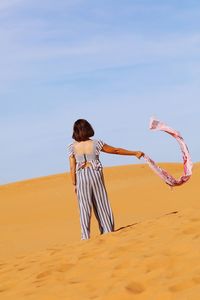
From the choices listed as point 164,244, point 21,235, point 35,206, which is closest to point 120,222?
point 21,235

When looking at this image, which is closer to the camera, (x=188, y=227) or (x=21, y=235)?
(x=188, y=227)

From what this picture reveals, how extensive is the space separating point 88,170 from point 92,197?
0.37 meters

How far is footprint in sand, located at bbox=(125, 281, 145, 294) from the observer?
507 cm

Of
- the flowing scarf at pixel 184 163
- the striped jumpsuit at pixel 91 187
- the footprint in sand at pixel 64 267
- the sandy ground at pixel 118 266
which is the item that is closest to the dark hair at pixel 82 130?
the striped jumpsuit at pixel 91 187

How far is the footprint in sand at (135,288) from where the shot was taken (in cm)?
507

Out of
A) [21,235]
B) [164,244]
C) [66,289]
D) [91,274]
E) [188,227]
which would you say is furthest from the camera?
[21,235]

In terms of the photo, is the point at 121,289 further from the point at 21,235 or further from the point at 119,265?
the point at 21,235

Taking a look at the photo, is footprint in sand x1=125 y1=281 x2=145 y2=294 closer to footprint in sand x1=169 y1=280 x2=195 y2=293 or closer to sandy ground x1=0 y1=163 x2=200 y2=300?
sandy ground x1=0 y1=163 x2=200 y2=300

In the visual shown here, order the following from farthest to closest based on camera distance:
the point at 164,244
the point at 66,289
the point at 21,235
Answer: the point at 21,235
the point at 164,244
the point at 66,289

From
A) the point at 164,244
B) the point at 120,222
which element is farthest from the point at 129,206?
the point at 164,244

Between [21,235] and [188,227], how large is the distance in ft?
26.9

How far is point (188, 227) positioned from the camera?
7.10 meters

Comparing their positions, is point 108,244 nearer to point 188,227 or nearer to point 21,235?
point 188,227

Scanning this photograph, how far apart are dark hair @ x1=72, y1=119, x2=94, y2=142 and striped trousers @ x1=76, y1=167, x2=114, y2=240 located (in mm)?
405
